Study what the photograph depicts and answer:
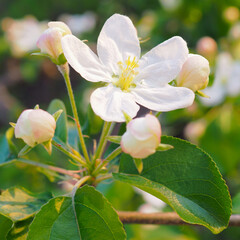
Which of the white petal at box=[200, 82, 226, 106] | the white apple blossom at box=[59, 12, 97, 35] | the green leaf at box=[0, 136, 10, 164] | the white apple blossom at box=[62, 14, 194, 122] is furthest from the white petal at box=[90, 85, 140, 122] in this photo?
the white apple blossom at box=[59, 12, 97, 35]

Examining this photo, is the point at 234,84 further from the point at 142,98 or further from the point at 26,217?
the point at 26,217

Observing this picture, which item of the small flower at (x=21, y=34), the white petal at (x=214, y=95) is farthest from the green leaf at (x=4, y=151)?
the small flower at (x=21, y=34)

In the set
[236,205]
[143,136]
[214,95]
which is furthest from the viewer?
[214,95]

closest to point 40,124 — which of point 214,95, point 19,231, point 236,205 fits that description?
point 19,231

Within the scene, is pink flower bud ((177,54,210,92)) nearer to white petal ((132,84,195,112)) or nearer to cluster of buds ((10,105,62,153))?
white petal ((132,84,195,112))

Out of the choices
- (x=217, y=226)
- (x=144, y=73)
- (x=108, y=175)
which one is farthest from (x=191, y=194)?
(x=144, y=73)

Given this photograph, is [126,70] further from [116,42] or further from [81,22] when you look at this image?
[81,22]

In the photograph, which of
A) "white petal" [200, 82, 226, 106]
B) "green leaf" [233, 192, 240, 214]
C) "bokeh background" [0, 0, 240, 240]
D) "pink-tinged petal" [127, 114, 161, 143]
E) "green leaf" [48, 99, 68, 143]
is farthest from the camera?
"white petal" [200, 82, 226, 106]
